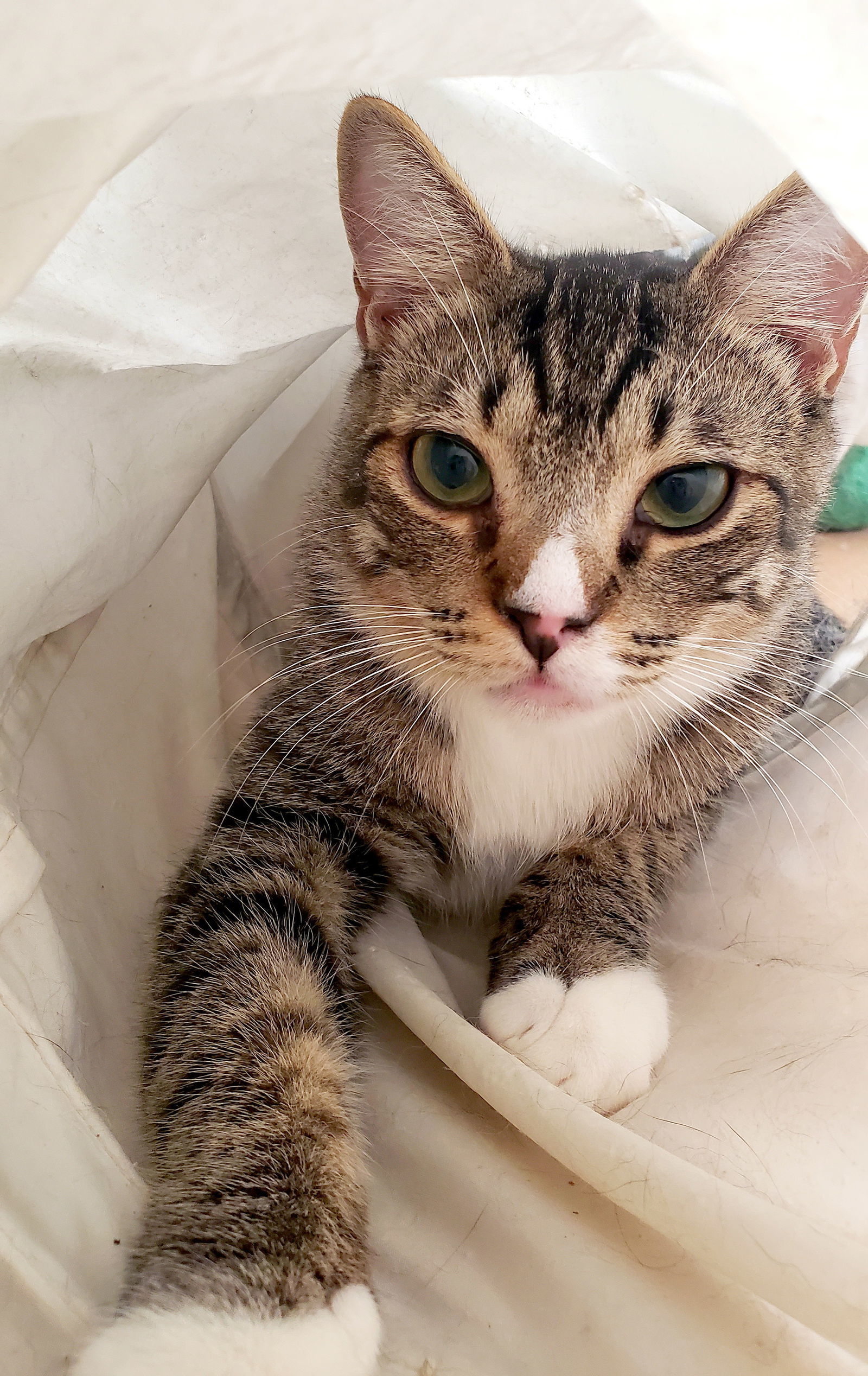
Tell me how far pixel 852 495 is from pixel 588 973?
1081 millimetres

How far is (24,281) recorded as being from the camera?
26.5 inches

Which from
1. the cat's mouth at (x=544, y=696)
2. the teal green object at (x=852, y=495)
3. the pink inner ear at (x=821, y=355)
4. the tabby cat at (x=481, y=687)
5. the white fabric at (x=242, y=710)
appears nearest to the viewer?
the white fabric at (x=242, y=710)

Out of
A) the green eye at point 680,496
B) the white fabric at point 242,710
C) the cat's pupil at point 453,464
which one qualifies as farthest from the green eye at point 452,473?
the white fabric at point 242,710

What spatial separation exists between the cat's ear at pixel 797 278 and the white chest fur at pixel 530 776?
45 centimetres

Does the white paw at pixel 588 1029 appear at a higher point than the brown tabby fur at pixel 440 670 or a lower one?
lower

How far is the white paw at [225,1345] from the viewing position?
27.1 inches

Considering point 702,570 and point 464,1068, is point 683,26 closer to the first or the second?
point 702,570

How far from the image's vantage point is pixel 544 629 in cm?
88

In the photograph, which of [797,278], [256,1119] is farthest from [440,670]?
[797,278]

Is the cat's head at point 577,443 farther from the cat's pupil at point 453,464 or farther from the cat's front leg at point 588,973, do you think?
the cat's front leg at point 588,973

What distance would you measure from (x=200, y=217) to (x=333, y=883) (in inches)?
29.9

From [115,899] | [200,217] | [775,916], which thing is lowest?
[775,916]

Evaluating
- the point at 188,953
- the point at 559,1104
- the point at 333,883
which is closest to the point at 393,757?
the point at 333,883

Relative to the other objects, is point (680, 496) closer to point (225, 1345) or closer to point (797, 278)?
point (797, 278)
